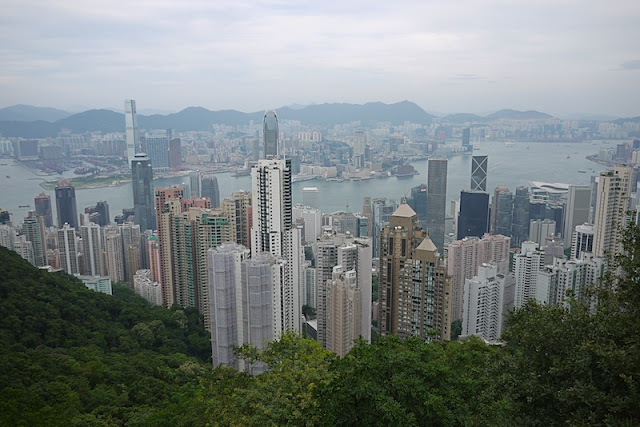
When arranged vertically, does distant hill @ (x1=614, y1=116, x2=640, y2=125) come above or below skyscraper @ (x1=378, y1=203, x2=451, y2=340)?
above

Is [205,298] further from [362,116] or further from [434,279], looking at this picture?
[362,116]

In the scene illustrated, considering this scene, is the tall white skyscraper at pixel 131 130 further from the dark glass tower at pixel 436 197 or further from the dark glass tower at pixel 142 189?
the dark glass tower at pixel 436 197

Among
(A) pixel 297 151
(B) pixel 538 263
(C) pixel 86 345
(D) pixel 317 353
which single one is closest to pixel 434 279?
(B) pixel 538 263

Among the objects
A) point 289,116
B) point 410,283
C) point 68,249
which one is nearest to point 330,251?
point 410,283

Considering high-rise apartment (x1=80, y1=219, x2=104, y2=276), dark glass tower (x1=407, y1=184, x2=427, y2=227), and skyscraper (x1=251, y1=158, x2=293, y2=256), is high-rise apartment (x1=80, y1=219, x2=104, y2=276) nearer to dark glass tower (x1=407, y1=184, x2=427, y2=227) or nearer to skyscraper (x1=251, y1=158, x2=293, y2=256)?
skyscraper (x1=251, y1=158, x2=293, y2=256)

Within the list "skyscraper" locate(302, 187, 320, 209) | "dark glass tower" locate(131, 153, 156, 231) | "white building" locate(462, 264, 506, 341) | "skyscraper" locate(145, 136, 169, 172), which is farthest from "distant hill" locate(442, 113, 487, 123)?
"dark glass tower" locate(131, 153, 156, 231)

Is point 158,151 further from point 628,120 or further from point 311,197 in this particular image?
point 628,120
